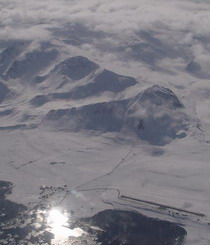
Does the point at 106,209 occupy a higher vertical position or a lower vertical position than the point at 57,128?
higher

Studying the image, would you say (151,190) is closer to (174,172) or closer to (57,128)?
(174,172)

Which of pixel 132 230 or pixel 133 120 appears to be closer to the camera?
pixel 132 230

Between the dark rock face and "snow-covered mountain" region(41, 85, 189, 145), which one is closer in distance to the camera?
the dark rock face

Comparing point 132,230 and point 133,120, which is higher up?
point 132,230

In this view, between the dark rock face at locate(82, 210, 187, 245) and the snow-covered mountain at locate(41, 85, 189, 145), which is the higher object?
the dark rock face at locate(82, 210, 187, 245)

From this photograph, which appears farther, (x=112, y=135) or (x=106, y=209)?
(x=112, y=135)

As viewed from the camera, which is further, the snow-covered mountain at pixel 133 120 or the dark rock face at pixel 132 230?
the snow-covered mountain at pixel 133 120

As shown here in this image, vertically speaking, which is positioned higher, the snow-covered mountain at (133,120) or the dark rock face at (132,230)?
the dark rock face at (132,230)

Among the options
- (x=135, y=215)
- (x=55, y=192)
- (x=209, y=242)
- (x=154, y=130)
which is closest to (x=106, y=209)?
(x=135, y=215)
